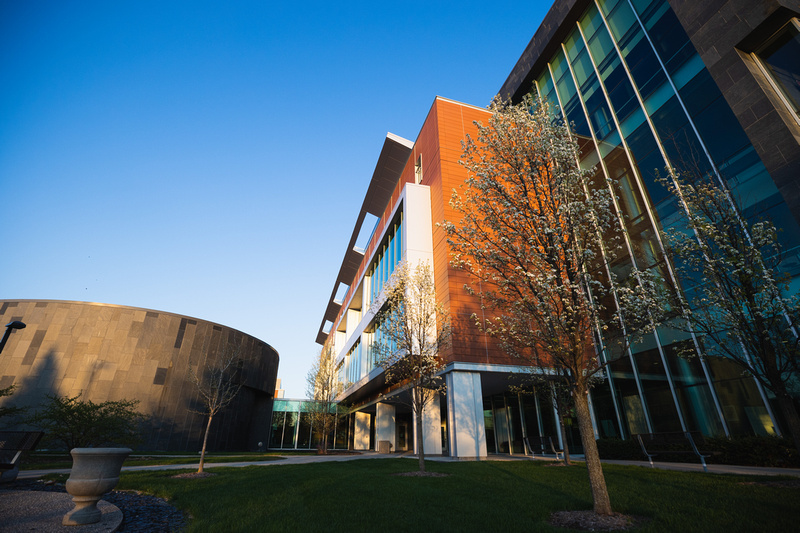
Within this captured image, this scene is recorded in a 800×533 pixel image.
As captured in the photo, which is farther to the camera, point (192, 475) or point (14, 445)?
point (192, 475)

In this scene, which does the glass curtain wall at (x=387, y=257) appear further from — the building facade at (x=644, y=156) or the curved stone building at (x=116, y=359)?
the curved stone building at (x=116, y=359)

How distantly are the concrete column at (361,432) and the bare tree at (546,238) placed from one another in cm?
3992

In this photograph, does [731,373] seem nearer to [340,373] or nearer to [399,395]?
[399,395]

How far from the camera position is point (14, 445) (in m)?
10.7

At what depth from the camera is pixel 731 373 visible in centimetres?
1239

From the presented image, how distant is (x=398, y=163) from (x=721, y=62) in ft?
76.7

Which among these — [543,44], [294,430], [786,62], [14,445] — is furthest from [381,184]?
[294,430]

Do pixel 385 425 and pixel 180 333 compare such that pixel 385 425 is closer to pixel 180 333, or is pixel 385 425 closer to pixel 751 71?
pixel 180 333

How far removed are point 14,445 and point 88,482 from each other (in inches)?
314

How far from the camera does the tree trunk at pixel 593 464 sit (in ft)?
18.9

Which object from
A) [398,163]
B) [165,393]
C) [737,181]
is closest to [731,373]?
[737,181]

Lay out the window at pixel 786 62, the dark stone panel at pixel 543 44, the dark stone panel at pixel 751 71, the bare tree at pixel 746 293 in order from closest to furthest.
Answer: the bare tree at pixel 746 293 → the dark stone panel at pixel 751 71 → the window at pixel 786 62 → the dark stone panel at pixel 543 44

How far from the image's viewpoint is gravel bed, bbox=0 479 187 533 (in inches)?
237

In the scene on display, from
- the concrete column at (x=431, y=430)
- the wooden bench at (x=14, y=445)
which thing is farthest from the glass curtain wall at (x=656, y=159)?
the wooden bench at (x=14, y=445)
